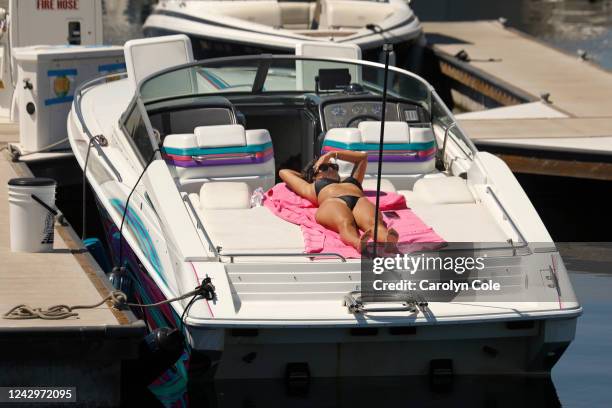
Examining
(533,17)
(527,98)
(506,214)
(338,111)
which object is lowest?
(533,17)

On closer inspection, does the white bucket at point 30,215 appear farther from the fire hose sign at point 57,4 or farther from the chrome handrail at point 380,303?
the fire hose sign at point 57,4

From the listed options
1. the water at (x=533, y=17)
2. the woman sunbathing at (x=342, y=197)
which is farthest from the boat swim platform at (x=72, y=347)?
the water at (x=533, y=17)

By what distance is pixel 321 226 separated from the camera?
767 centimetres

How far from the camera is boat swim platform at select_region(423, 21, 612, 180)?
11258 millimetres

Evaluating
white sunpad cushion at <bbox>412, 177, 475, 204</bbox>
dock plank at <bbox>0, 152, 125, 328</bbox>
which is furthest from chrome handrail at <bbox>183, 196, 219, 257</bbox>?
white sunpad cushion at <bbox>412, 177, 475, 204</bbox>

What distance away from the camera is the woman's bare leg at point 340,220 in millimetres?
7375

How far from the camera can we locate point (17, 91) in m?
11.4

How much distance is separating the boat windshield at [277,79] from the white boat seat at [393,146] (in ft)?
1.93

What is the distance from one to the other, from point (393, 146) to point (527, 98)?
603cm

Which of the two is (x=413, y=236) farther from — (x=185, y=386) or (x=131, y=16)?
(x=131, y=16)

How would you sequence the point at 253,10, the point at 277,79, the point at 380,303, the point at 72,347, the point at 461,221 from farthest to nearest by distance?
the point at 253,10, the point at 277,79, the point at 461,221, the point at 380,303, the point at 72,347

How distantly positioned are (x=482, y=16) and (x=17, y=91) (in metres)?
20.1

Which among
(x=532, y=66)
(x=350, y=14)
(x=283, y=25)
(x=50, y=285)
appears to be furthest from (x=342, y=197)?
(x=283, y=25)

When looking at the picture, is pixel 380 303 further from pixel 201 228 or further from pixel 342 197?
pixel 201 228
